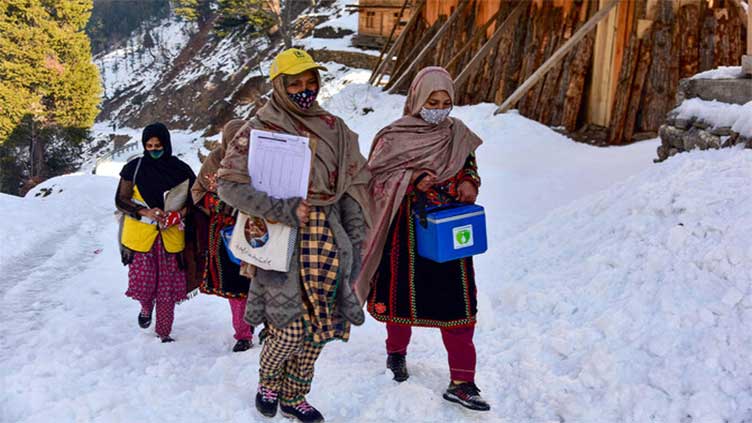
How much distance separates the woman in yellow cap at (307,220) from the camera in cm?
263

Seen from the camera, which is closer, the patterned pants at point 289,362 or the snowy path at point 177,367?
the patterned pants at point 289,362

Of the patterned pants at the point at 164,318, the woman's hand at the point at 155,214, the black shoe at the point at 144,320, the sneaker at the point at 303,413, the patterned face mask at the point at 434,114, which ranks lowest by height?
the black shoe at the point at 144,320

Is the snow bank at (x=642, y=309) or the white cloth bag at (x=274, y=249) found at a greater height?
the white cloth bag at (x=274, y=249)

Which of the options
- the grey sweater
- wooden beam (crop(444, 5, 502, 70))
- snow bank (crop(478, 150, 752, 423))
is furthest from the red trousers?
wooden beam (crop(444, 5, 502, 70))

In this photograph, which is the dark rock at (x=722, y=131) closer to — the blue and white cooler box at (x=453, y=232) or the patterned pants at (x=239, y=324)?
the blue and white cooler box at (x=453, y=232)

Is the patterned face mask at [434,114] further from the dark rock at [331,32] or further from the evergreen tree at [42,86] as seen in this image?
the dark rock at [331,32]

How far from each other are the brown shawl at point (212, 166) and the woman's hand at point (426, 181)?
1.22 meters

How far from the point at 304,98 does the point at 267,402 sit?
59.7 inches

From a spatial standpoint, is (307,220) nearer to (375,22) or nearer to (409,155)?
(409,155)

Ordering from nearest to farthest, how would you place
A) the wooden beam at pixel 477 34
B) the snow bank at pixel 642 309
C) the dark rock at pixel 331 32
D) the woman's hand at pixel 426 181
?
the snow bank at pixel 642 309 < the woman's hand at pixel 426 181 < the wooden beam at pixel 477 34 < the dark rock at pixel 331 32

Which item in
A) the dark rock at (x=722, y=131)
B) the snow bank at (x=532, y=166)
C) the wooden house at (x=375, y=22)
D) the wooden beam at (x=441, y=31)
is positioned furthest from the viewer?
the wooden house at (x=375, y=22)

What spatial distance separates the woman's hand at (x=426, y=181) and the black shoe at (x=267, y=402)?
128 centimetres

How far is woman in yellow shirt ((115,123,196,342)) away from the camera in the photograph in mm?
4055

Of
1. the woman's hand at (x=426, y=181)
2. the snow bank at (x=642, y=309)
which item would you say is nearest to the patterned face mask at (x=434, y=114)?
the woman's hand at (x=426, y=181)
